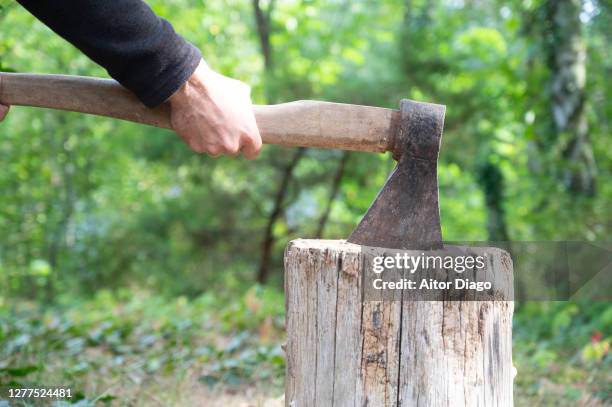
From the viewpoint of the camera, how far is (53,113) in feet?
25.3

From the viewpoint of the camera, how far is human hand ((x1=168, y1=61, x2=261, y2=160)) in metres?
1.89

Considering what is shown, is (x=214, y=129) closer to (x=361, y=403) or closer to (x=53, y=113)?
(x=361, y=403)

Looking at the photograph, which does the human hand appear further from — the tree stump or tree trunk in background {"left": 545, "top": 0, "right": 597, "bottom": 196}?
tree trunk in background {"left": 545, "top": 0, "right": 597, "bottom": 196}

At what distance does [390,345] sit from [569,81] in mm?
4712

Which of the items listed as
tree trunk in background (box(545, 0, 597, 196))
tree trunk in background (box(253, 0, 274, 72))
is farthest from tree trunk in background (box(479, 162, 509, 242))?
tree trunk in background (box(253, 0, 274, 72))

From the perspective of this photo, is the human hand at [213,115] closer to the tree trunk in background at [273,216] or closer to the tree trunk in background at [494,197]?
the tree trunk in background at [273,216]

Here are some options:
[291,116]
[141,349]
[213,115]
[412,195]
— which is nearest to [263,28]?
[141,349]

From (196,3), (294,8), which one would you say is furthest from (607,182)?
(196,3)

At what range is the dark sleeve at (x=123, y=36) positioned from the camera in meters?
1.70

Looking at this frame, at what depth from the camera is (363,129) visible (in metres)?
2.04

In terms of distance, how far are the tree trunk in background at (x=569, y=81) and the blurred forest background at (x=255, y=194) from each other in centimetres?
2

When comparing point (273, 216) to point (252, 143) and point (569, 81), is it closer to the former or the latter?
point (569, 81)

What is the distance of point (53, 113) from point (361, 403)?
7.23m

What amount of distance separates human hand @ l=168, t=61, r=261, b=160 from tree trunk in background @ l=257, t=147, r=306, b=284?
15.5 ft
